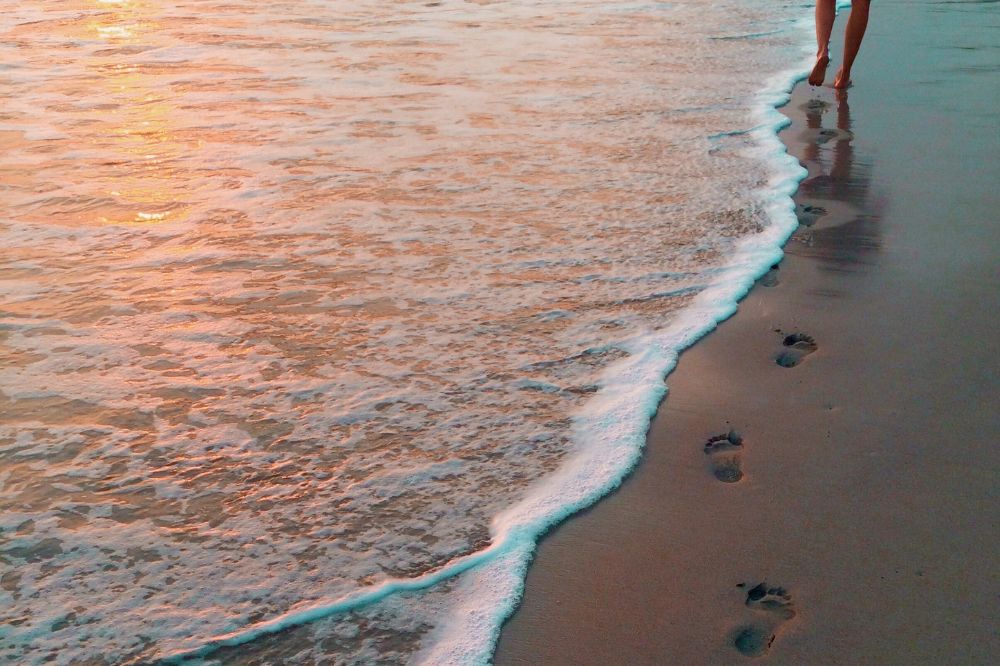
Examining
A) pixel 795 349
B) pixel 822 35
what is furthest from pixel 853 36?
pixel 795 349

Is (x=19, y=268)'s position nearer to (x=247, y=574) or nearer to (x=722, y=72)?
(x=247, y=574)

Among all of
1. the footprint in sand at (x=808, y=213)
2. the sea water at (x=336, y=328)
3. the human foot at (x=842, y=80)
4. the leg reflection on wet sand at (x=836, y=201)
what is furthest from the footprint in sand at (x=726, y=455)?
the human foot at (x=842, y=80)

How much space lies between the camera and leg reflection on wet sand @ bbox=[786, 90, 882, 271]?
368 cm

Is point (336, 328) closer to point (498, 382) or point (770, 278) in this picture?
point (498, 382)

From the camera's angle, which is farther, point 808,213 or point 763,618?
point 808,213

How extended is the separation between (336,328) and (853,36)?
458 centimetres

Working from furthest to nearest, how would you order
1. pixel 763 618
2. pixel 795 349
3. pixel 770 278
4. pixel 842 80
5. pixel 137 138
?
pixel 842 80 < pixel 137 138 < pixel 770 278 < pixel 795 349 < pixel 763 618

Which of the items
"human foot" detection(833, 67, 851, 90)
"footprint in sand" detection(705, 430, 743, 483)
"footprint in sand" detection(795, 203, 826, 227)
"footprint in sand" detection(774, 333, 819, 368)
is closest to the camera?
"footprint in sand" detection(705, 430, 743, 483)

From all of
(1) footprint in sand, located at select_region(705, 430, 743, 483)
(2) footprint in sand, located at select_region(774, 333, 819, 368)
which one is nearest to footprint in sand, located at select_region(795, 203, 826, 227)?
(2) footprint in sand, located at select_region(774, 333, 819, 368)

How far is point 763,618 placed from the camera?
1.84m

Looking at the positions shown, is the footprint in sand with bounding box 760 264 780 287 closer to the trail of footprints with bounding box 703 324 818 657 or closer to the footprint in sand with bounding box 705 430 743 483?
the footprint in sand with bounding box 705 430 743 483

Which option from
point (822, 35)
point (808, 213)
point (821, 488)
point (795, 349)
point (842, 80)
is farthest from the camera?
point (822, 35)

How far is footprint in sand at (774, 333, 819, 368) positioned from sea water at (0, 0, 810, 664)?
0.27 meters

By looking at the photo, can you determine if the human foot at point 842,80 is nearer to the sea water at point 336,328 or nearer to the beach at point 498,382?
the beach at point 498,382
